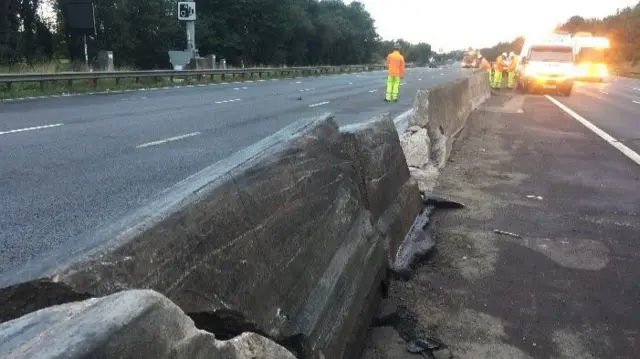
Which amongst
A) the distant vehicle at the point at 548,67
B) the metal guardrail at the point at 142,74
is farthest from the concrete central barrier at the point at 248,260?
the distant vehicle at the point at 548,67

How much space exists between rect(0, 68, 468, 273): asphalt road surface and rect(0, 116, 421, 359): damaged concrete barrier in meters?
0.58

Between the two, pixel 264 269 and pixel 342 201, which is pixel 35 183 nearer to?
pixel 342 201

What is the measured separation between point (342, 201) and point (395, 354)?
875 millimetres

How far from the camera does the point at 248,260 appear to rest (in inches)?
89.7

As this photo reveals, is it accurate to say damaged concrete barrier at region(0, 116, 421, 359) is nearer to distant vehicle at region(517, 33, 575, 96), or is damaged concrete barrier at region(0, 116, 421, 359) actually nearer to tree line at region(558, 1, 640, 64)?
distant vehicle at region(517, 33, 575, 96)

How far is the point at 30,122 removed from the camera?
37.7ft

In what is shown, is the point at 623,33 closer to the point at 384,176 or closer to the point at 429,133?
the point at 429,133

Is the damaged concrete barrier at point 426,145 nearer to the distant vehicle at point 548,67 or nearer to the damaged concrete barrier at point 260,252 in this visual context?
the damaged concrete barrier at point 260,252

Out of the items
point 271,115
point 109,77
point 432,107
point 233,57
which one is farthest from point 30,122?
point 233,57

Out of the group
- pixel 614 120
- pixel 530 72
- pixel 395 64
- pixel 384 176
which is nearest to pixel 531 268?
pixel 384 176

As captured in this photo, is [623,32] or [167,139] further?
[623,32]

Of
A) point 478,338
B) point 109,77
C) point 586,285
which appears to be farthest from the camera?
point 109,77

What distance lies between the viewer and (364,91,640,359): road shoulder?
3.28m

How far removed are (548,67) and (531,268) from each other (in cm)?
2449
